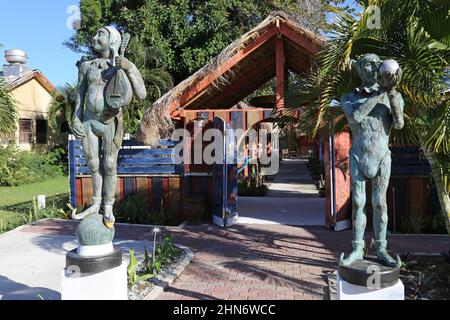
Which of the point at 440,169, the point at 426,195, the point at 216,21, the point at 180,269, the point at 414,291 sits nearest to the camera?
the point at 414,291

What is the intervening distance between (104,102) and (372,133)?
253 cm

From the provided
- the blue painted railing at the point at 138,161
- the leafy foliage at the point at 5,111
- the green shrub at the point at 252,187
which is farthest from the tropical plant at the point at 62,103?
the blue painted railing at the point at 138,161

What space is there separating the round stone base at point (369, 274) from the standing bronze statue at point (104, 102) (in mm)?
2328

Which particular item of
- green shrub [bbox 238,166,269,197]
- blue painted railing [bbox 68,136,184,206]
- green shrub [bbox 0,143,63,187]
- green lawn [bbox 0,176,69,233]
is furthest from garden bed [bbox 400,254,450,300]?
green shrub [bbox 0,143,63,187]

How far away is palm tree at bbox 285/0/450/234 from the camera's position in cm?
412

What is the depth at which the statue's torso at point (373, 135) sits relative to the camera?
342 cm

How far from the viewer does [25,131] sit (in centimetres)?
2097

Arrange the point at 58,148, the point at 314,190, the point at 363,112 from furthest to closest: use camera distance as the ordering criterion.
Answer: the point at 58,148, the point at 314,190, the point at 363,112

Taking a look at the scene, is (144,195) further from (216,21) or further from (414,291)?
(216,21)

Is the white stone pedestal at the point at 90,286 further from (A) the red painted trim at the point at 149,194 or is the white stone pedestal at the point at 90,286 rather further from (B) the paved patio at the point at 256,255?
(A) the red painted trim at the point at 149,194

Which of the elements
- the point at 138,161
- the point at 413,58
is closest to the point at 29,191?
the point at 138,161
